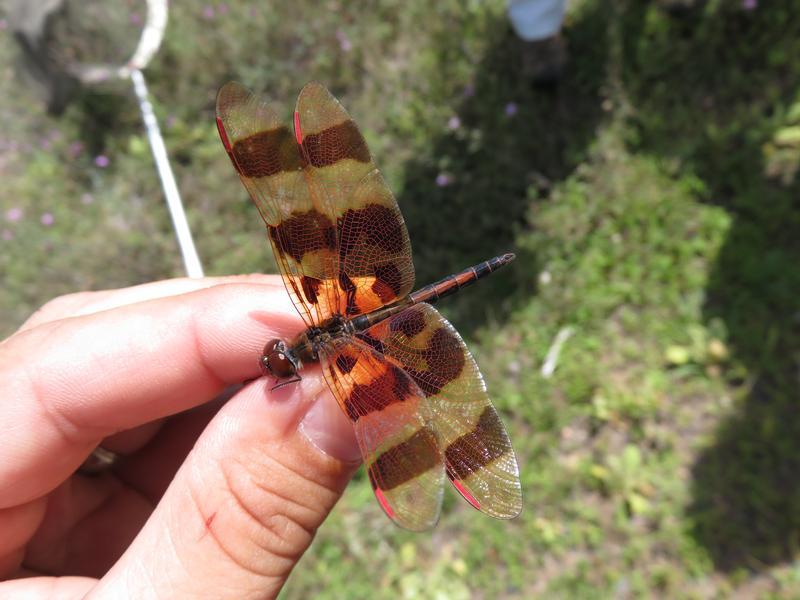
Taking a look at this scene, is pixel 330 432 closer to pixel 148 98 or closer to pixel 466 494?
pixel 466 494

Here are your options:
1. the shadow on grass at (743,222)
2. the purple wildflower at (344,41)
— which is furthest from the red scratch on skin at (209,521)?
the purple wildflower at (344,41)

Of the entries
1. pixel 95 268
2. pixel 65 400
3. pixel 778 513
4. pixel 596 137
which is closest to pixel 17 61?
pixel 95 268

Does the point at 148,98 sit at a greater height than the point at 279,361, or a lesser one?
greater

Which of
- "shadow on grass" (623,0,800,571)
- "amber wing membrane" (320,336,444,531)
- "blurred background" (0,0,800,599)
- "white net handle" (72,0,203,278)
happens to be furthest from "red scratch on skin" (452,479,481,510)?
"white net handle" (72,0,203,278)

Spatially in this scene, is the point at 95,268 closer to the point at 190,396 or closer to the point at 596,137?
the point at 190,396

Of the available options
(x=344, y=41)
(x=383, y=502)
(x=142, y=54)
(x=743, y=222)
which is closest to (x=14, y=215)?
(x=142, y=54)

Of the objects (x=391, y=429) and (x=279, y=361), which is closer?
(x=391, y=429)

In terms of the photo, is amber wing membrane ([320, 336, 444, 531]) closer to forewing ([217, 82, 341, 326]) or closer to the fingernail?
the fingernail

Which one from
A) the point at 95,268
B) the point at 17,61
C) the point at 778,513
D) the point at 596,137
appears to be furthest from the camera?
the point at 17,61
